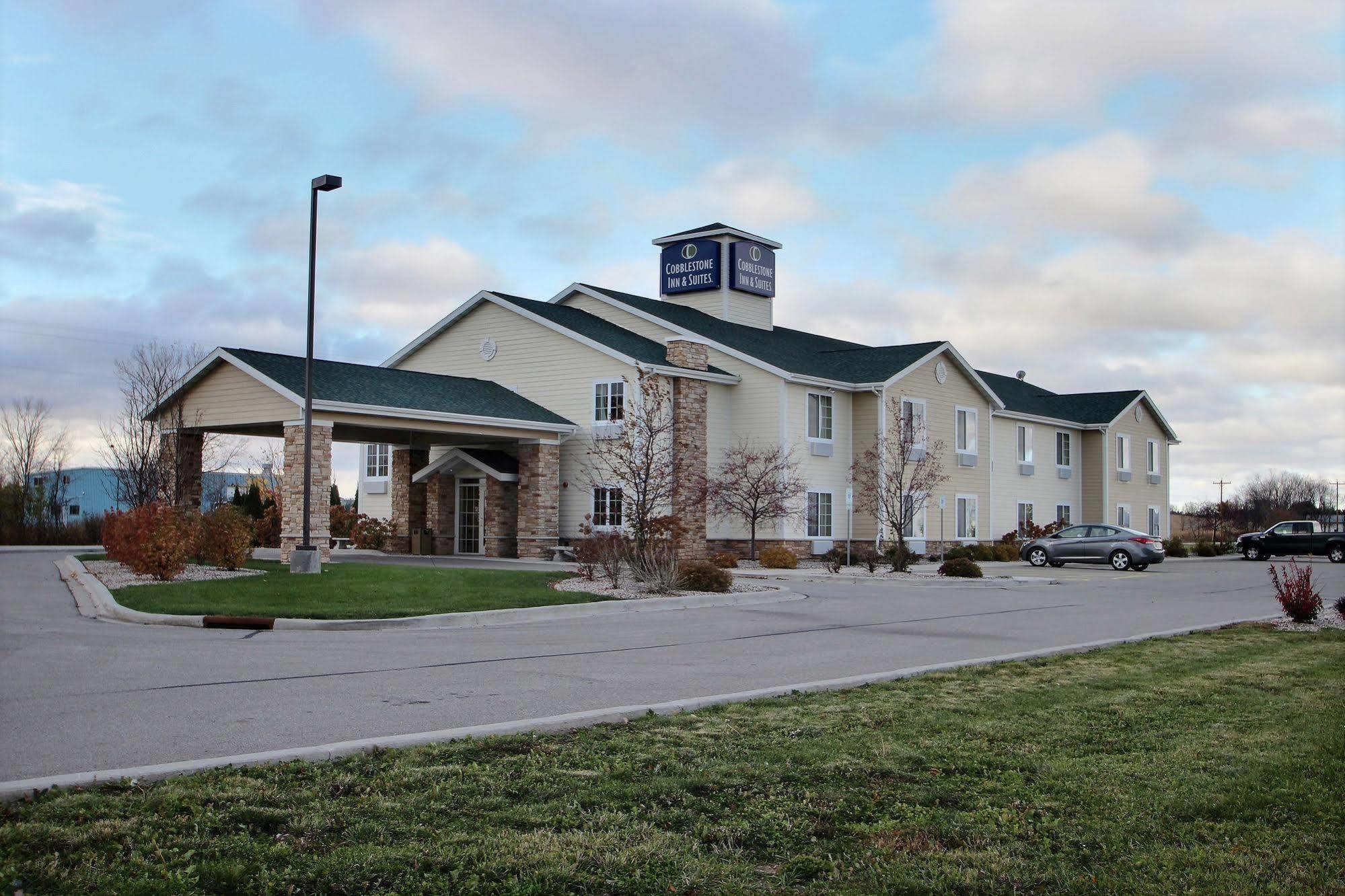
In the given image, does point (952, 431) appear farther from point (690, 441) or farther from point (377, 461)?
point (377, 461)

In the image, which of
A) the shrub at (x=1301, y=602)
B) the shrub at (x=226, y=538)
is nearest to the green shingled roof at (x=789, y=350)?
the shrub at (x=226, y=538)

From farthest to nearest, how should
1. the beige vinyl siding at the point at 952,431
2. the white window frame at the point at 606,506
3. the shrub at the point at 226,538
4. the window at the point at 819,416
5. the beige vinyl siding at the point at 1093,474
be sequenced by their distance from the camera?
1. the beige vinyl siding at the point at 1093,474
2. the beige vinyl siding at the point at 952,431
3. the window at the point at 819,416
4. the white window frame at the point at 606,506
5. the shrub at the point at 226,538

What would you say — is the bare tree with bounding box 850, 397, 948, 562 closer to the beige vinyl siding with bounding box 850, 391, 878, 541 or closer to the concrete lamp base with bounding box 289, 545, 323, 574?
the beige vinyl siding with bounding box 850, 391, 878, 541

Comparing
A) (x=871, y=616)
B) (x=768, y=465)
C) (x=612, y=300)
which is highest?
(x=612, y=300)

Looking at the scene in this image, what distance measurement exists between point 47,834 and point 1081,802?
5.07m

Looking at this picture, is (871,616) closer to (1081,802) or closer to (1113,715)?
(1113,715)

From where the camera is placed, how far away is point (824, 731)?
792 centimetres

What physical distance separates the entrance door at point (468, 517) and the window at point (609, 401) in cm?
538

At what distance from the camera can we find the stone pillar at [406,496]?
123 feet

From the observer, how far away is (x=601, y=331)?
1406 inches

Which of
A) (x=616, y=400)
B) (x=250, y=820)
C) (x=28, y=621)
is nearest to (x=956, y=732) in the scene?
(x=250, y=820)

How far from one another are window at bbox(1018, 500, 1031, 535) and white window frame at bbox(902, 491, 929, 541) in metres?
7.21

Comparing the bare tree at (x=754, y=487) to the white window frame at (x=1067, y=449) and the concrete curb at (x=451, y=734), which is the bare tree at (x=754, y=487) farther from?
the concrete curb at (x=451, y=734)

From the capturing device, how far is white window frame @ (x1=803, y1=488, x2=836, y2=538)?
35250 millimetres
